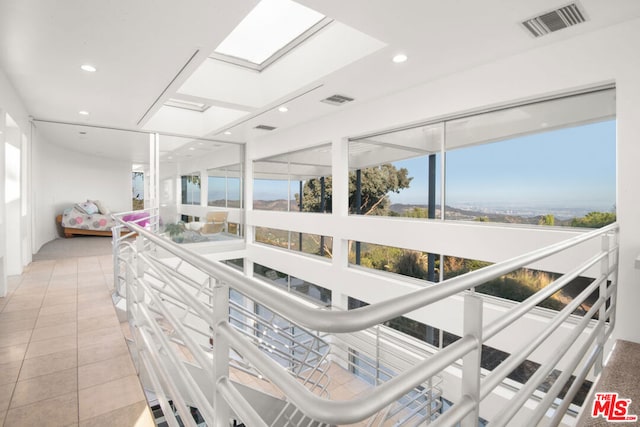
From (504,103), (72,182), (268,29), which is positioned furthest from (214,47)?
(72,182)

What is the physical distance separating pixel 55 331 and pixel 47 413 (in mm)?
1249

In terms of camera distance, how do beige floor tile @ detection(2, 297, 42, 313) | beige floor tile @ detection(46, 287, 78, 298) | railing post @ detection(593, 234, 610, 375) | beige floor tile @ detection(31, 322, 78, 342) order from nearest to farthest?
1. railing post @ detection(593, 234, 610, 375)
2. beige floor tile @ detection(31, 322, 78, 342)
3. beige floor tile @ detection(2, 297, 42, 313)
4. beige floor tile @ detection(46, 287, 78, 298)

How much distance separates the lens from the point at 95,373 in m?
2.03

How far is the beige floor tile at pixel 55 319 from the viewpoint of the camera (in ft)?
9.16

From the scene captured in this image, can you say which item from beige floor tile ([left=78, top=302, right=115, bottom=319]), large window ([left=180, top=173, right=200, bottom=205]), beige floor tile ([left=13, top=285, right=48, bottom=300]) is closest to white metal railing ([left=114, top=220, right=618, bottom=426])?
beige floor tile ([left=78, top=302, right=115, bottom=319])

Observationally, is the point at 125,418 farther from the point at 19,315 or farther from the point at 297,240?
the point at 297,240

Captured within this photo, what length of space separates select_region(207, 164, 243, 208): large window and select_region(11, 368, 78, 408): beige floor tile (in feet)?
19.5

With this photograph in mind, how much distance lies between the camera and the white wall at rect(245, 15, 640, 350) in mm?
2623

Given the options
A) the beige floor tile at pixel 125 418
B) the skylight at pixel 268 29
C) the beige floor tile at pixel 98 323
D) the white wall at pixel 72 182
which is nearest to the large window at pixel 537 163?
the skylight at pixel 268 29

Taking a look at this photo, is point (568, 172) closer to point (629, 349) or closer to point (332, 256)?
point (629, 349)

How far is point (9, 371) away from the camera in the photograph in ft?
6.72

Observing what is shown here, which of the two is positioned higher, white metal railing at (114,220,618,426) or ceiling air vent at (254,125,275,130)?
ceiling air vent at (254,125,275,130)

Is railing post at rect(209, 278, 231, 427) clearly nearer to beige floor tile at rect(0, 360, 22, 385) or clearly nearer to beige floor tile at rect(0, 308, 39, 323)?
beige floor tile at rect(0, 360, 22, 385)

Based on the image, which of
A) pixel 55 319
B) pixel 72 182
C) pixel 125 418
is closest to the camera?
pixel 125 418
